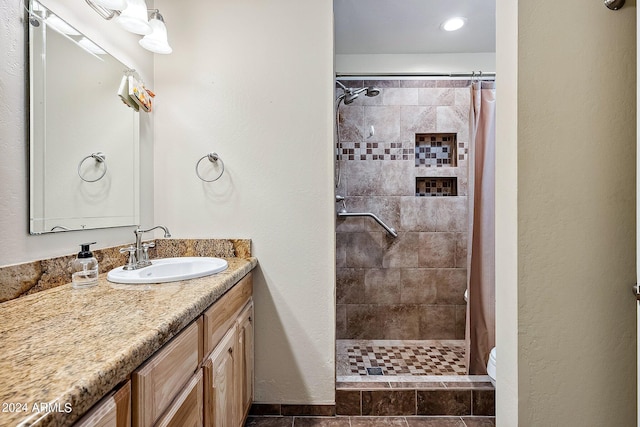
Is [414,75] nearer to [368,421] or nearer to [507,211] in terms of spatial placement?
[507,211]

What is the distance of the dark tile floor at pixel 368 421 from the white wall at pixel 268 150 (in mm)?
94

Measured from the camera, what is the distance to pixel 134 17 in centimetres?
133

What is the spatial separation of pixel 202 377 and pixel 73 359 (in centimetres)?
55

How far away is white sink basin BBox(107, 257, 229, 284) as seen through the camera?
1.15 meters

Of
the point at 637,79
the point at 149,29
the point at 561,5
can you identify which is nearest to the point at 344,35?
the point at 149,29

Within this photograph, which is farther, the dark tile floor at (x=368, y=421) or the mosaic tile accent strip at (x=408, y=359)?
the mosaic tile accent strip at (x=408, y=359)

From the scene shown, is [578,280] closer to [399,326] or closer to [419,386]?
[419,386]

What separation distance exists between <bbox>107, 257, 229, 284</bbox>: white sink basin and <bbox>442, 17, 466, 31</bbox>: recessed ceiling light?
2147 millimetres

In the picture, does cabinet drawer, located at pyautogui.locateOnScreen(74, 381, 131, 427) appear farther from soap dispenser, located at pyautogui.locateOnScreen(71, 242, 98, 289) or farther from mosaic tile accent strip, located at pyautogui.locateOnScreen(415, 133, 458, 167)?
mosaic tile accent strip, located at pyautogui.locateOnScreen(415, 133, 458, 167)

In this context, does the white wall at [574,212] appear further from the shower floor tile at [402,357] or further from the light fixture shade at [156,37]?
the light fixture shade at [156,37]

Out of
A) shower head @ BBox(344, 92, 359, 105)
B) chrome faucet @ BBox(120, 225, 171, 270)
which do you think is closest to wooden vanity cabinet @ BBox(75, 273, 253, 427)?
chrome faucet @ BBox(120, 225, 171, 270)

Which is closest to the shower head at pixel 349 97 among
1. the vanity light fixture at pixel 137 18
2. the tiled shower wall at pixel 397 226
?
the tiled shower wall at pixel 397 226

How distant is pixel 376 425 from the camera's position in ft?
5.40

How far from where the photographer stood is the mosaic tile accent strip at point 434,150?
2750 mm
